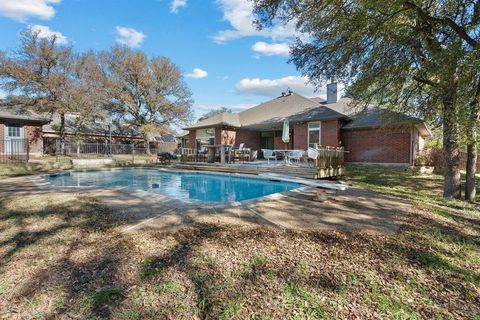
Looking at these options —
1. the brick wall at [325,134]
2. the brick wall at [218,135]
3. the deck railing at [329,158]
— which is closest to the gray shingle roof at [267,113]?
the brick wall at [218,135]

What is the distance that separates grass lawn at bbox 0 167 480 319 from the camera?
264 centimetres

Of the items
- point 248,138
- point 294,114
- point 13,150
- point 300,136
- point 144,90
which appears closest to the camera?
point 300,136

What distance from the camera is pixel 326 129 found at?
17.4m

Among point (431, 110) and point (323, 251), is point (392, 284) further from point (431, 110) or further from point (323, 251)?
point (431, 110)

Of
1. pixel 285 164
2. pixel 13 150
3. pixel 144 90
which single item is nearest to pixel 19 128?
pixel 13 150

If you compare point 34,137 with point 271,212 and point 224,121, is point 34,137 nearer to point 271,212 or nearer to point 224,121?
point 224,121

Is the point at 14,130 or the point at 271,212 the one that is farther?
the point at 14,130

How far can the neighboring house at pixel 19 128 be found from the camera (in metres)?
19.8

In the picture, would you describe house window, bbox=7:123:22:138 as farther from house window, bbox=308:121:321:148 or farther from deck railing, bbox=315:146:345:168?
deck railing, bbox=315:146:345:168

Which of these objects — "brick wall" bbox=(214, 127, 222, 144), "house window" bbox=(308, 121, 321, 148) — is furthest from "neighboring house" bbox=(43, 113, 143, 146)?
"house window" bbox=(308, 121, 321, 148)

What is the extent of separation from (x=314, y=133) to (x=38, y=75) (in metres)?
25.1

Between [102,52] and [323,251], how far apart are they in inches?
1406

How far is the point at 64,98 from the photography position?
2467 centimetres

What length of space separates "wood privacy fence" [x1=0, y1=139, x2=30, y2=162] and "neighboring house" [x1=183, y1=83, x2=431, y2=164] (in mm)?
13197
